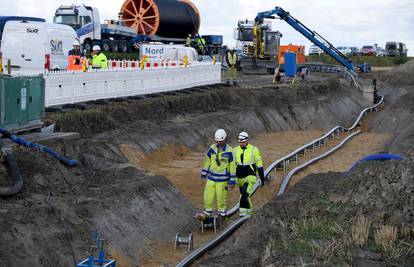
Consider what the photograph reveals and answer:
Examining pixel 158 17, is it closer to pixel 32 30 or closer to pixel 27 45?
pixel 32 30

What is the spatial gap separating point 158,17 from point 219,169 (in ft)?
138

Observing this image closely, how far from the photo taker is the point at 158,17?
5528 centimetres

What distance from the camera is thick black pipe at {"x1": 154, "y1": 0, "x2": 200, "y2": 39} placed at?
56.0 metres

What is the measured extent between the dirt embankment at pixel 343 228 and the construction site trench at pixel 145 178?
92mm

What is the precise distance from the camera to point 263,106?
3528cm

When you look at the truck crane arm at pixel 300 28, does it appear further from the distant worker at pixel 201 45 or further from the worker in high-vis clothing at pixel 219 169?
the worker in high-vis clothing at pixel 219 169

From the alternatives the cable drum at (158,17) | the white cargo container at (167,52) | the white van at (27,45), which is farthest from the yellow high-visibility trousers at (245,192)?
the cable drum at (158,17)

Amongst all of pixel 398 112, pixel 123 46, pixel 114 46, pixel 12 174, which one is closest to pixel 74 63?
pixel 12 174

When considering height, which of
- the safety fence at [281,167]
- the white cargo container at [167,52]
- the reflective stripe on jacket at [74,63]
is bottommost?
the safety fence at [281,167]

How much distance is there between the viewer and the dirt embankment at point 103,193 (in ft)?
36.5

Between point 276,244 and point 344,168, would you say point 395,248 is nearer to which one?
point 276,244

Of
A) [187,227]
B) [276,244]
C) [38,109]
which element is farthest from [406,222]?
[38,109]

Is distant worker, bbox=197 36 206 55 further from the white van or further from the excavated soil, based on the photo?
the excavated soil

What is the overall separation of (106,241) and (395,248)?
5.27 metres
